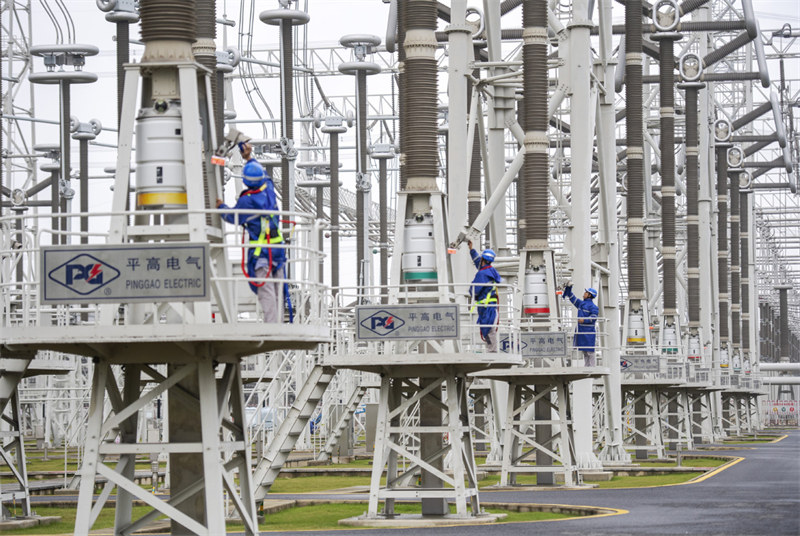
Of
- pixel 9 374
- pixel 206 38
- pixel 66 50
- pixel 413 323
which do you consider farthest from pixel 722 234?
pixel 206 38

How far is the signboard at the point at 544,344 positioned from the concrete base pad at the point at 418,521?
20.3ft

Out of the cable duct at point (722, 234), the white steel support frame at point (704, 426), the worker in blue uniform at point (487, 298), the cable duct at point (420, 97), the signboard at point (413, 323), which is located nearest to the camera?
the signboard at point (413, 323)

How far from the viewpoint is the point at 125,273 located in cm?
1495

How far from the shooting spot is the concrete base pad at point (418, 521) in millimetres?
23547

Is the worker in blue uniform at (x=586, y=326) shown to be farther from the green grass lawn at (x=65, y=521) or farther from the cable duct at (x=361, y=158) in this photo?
the cable duct at (x=361, y=158)

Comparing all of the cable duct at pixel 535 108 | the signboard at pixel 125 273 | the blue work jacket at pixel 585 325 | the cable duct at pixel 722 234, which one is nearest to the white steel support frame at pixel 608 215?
the blue work jacket at pixel 585 325

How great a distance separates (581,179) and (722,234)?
41.4 m

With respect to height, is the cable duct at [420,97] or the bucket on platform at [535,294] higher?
the cable duct at [420,97]

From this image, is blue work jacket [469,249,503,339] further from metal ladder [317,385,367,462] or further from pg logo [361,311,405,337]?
metal ladder [317,385,367,462]

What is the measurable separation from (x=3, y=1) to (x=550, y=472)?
43.0 meters

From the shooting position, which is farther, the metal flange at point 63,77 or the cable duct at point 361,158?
the cable duct at point 361,158

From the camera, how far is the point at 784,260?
12475 centimetres

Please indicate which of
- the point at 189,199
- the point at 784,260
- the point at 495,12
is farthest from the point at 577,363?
the point at 784,260

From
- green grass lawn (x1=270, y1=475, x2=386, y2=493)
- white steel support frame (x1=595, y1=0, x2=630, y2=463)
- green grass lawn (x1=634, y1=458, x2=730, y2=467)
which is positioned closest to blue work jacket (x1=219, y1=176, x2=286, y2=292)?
green grass lawn (x1=270, y1=475, x2=386, y2=493)
